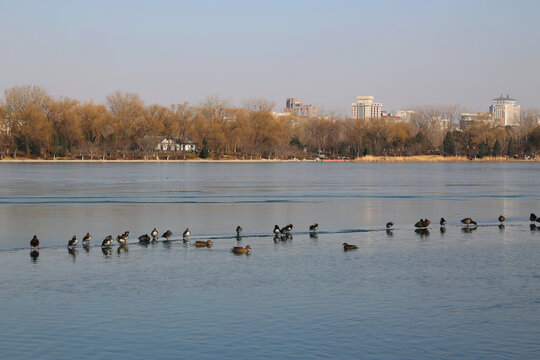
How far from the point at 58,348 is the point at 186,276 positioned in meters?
5.26

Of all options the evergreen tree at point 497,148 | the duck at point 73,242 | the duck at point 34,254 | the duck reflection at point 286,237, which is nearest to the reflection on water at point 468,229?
the duck reflection at point 286,237

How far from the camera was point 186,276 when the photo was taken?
1518 cm

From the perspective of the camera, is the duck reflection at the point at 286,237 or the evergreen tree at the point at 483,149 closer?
the duck reflection at the point at 286,237

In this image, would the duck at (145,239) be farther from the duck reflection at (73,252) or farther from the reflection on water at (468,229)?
the reflection on water at (468,229)

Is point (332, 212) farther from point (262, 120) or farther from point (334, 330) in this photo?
point (262, 120)

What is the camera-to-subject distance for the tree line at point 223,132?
11981 cm

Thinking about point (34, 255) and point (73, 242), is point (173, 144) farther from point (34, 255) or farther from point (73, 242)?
point (34, 255)

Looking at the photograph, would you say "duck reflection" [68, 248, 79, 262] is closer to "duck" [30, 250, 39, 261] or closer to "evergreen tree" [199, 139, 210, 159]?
"duck" [30, 250, 39, 261]

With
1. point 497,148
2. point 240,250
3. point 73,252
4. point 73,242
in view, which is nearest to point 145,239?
point 73,242

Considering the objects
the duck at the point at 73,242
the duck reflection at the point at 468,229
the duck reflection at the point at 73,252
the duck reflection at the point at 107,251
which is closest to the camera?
the duck reflection at the point at 73,252

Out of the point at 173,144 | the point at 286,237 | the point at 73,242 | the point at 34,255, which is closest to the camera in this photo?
the point at 34,255

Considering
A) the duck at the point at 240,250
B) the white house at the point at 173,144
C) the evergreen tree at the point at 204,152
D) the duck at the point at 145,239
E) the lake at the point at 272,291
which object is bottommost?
the lake at the point at 272,291

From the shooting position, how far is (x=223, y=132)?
5487 inches

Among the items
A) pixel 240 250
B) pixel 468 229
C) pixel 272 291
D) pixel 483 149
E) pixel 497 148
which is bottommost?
pixel 272 291
